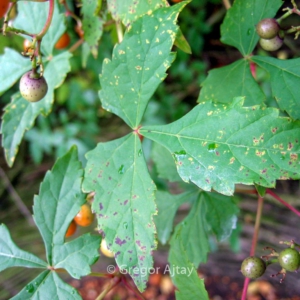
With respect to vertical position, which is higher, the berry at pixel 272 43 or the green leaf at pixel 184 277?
the berry at pixel 272 43

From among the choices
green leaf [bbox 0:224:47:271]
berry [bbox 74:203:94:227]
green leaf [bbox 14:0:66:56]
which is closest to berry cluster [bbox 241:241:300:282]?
berry [bbox 74:203:94:227]

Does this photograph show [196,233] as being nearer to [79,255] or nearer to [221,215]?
[221,215]

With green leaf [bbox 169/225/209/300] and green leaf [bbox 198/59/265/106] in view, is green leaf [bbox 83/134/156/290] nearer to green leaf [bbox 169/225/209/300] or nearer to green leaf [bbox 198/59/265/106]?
green leaf [bbox 169/225/209/300]

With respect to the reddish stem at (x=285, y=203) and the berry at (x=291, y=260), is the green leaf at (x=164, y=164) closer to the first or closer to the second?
the reddish stem at (x=285, y=203)

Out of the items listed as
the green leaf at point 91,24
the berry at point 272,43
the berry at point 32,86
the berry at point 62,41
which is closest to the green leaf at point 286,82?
the berry at point 272,43

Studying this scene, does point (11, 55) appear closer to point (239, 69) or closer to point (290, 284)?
point (239, 69)
